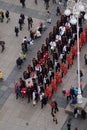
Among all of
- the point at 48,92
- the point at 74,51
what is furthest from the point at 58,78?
the point at 74,51

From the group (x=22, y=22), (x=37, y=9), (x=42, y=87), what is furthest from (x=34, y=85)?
(x=37, y=9)

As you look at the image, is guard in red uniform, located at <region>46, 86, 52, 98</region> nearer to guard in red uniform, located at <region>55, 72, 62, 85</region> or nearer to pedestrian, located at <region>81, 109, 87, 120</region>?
guard in red uniform, located at <region>55, 72, 62, 85</region>

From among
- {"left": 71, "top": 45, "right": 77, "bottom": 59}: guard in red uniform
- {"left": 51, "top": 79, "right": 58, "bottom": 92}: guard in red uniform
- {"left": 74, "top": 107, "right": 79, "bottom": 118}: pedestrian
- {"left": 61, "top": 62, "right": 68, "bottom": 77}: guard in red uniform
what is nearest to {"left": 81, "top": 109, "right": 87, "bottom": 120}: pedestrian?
{"left": 74, "top": 107, "right": 79, "bottom": 118}: pedestrian

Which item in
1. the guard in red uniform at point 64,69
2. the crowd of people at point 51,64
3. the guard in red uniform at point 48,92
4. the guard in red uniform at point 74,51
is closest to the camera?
the guard in red uniform at point 48,92

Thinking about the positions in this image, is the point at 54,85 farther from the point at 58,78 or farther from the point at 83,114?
the point at 83,114

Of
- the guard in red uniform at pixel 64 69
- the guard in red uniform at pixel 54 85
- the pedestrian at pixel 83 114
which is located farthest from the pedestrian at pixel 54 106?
the guard in red uniform at pixel 64 69

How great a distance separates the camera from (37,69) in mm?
41562

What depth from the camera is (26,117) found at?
39.0m

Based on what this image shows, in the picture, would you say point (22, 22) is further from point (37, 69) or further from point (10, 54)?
point (37, 69)

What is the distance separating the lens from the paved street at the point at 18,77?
3844cm

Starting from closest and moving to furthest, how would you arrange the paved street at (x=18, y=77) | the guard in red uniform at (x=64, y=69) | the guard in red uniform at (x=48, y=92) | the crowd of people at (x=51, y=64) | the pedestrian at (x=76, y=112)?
the pedestrian at (x=76, y=112) → the paved street at (x=18, y=77) → the guard in red uniform at (x=48, y=92) → the crowd of people at (x=51, y=64) → the guard in red uniform at (x=64, y=69)

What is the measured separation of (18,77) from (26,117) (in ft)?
16.1

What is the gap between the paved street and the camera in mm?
38438

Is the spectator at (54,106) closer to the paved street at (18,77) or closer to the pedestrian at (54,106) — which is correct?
the pedestrian at (54,106)
